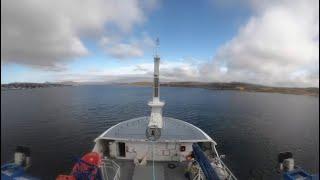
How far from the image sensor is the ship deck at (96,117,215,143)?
1993cm

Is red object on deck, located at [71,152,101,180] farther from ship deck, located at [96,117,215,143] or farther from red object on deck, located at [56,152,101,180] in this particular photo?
ship deck, located at [96,117,215,143]

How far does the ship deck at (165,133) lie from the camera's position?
19.9 metres

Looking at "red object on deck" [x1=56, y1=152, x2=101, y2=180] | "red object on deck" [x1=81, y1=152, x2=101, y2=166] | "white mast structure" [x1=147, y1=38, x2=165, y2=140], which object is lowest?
"red object on deck" [x1=56, y1=152, x2=101, y2=180]

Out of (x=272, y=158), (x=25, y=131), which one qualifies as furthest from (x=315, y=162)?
(x=25, y=131)

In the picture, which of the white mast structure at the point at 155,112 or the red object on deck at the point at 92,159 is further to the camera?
the white mast structure at the point at 155,112

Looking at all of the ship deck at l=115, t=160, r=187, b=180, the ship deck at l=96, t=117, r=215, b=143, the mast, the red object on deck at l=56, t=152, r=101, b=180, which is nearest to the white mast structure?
the mast

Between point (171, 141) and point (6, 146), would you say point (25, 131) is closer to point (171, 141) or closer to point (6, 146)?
point (6, 146)

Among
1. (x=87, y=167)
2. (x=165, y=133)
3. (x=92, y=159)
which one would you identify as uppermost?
(x=92, y=159)

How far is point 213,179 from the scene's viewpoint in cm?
1350

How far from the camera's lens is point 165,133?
71.6 feet

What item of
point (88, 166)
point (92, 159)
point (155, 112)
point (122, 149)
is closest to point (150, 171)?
point (122, 149)

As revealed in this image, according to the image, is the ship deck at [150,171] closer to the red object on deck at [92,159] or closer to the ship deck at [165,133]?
the ship deck at [165,133]

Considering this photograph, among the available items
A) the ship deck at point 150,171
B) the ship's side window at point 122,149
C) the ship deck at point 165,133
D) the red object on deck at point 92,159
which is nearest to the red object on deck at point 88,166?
the red object on deck at point 92,159

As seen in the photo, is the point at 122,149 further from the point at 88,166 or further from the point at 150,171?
the point at 88,166
